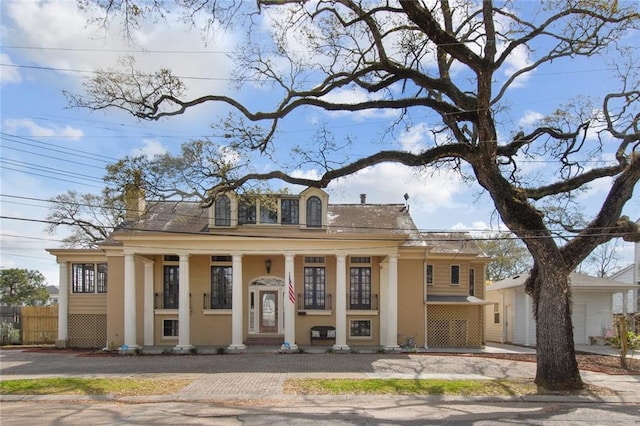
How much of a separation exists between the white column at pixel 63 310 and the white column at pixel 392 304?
14368 mm

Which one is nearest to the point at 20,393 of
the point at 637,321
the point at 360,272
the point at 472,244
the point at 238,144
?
the point at 238,144

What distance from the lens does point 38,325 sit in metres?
26.8

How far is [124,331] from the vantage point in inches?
873

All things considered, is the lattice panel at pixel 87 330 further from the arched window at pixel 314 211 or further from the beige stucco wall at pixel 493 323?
the beige stucco wall at pixel 493 323

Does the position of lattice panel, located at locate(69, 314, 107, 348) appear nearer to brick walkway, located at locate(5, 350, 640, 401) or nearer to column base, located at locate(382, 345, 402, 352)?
brick walkway, located at locate(5, 350, 640, 401)

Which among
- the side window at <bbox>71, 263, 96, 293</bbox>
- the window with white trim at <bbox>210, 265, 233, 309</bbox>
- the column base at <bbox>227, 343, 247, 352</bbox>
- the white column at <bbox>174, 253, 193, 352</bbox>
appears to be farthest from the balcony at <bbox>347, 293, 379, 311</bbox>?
the side window at <bbox>71, 263, 96, 293</bbox>

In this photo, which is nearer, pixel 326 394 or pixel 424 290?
pixel 326 394

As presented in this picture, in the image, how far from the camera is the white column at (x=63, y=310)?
24.3m

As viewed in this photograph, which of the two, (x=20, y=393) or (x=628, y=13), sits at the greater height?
(x=628, y=13)

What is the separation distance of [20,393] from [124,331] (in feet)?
31.9

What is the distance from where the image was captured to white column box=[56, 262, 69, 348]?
79.8ft

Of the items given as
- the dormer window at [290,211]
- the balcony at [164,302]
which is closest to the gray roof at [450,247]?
the dormer window at [290,211]

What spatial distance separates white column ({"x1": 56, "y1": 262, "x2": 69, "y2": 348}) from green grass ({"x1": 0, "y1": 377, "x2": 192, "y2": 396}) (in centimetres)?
1084

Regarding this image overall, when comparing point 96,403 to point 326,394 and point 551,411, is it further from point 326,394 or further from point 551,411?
point 551,411
